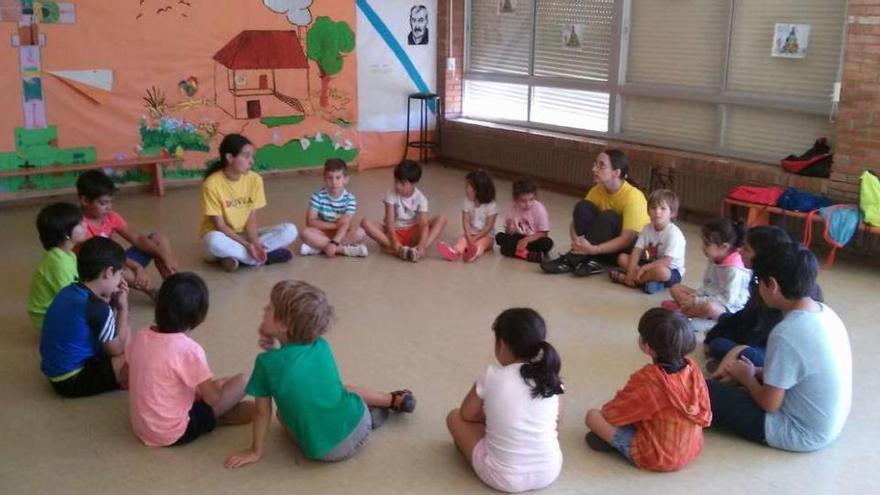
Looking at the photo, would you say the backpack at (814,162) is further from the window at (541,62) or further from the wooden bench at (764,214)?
the window at (541,62)

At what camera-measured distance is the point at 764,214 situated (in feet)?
19.5

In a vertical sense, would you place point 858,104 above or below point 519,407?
above

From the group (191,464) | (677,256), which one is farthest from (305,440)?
(677,256)

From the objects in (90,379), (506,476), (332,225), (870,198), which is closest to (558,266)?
(332,225)

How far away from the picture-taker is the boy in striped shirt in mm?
5664

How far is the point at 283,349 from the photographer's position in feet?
9.28

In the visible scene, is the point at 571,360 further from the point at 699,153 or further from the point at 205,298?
the point at 699,153

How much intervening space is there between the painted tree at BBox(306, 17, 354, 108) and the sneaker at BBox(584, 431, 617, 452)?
6043mm

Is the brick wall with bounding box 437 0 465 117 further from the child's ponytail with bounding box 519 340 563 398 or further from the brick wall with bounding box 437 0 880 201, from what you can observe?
the child's ponytail with bounding box 519 340 563 398

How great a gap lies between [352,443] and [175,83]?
5.56 meters

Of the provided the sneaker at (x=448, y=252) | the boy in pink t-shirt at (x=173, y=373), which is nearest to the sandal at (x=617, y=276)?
the sneaker at (x=448, y=252)

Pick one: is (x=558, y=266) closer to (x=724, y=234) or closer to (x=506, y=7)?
(x=724, y=234)

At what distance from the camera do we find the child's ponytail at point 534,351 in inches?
103

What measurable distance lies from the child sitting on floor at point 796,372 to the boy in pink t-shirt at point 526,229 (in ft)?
8.27
